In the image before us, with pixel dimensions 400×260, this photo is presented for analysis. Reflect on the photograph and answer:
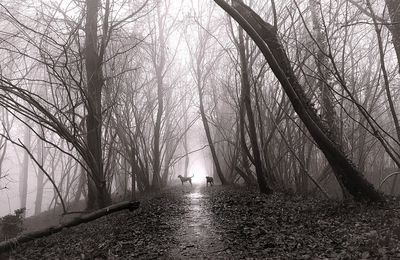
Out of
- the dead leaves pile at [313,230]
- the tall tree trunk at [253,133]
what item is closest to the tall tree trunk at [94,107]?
the dead leaves pile at [313,230]

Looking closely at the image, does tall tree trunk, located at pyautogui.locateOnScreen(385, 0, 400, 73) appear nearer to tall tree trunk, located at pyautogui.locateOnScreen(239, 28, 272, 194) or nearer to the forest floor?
the forest floor

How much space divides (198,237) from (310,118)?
10.5ft

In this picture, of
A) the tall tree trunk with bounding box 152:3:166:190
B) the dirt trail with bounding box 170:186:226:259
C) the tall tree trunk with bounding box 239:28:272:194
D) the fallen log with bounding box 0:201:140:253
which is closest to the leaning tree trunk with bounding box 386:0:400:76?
the tall tree trunk with bounding box 239:28:272:194

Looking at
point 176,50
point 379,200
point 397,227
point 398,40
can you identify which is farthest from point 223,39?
point 397,227

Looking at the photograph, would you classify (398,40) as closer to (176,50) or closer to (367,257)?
(367,257)

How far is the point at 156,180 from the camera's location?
54.7 feet

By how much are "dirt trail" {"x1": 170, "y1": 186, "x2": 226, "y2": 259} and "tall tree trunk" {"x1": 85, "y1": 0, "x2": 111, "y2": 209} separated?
2703mm

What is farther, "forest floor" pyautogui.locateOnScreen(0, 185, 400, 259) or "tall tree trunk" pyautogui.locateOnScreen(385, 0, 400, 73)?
"tall tree trunk" pyautogui.locateOnScreen(385, 0, 400, 73)

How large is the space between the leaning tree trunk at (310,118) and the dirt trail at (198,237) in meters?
2.67

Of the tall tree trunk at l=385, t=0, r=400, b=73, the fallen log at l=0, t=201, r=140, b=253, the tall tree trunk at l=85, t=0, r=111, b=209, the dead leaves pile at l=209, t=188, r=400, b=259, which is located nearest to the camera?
the dead leaves pile at l=209, t=188, r=400, b=259

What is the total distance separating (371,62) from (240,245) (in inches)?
462

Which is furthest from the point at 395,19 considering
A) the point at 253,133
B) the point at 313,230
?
the point at 313,230

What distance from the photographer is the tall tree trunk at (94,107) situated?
967 cm

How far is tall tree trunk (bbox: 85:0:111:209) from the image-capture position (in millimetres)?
9672
